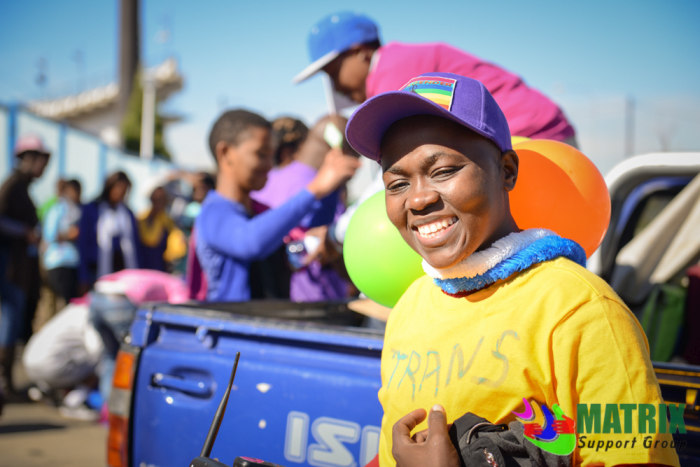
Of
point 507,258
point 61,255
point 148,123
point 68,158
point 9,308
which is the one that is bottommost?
point 148,123

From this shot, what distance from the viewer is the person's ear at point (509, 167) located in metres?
1.42

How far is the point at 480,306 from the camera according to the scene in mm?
1332

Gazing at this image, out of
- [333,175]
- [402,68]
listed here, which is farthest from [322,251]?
[402,68]

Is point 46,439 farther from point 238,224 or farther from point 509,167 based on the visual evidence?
point 509,167

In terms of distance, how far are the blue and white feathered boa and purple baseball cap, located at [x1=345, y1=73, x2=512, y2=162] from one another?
204mm

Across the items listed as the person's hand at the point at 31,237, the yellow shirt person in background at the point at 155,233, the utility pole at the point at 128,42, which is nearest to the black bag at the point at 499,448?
the person's hand at the point at 31,237

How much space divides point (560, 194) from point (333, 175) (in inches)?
63.5

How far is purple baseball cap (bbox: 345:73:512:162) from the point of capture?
52.0 inches

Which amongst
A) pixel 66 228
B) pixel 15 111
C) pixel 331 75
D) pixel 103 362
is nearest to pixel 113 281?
pixel 103 362

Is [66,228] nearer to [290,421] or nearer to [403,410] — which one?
[290,421]

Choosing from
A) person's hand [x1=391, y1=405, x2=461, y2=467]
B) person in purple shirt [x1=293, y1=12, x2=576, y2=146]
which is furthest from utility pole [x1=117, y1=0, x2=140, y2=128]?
person's hand [x1=391, y1=405, x2=461, y2=467]

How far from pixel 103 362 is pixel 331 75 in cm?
320

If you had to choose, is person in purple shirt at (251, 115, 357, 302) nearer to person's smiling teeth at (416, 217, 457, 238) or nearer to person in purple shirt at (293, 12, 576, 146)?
person in purple shirt at (293, 12, 576, 146)

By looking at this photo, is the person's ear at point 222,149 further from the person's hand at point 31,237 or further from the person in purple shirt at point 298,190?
the person's hand at point 31,237
